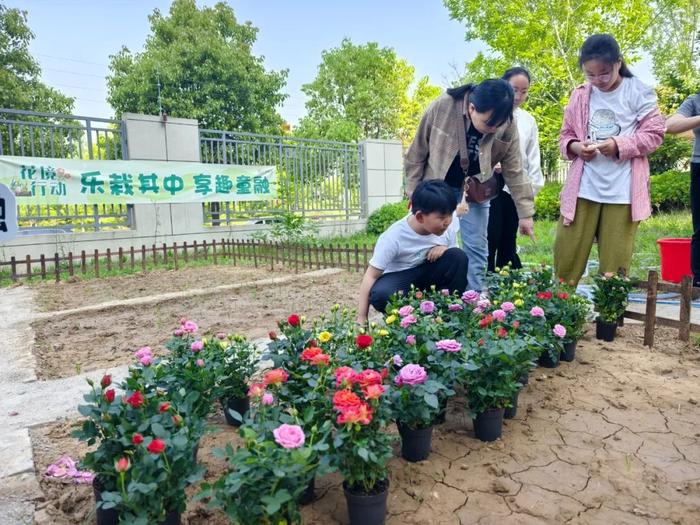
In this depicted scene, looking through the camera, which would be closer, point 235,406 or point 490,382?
point 490,382

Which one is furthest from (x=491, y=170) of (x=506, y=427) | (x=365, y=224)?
(x=365, y=224)

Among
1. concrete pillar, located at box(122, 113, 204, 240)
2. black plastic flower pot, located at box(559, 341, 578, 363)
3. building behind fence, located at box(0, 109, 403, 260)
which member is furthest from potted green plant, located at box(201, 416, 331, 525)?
concrete pillar, located at box(122, 113, 204, 240)

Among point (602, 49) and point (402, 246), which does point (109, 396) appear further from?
point (602, 49)

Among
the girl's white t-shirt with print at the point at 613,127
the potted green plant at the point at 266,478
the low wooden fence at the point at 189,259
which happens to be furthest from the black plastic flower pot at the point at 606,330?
the low wooden fence at the point at 189,259

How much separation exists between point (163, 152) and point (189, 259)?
2.02 m

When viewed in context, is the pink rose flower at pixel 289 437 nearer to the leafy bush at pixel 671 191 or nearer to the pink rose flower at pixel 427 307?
the pink rose flower at pixel 427 307

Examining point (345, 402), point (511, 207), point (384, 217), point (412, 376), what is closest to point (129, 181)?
point (384, 217)

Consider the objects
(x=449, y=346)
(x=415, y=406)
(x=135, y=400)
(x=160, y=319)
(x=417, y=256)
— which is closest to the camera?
(x=135, y=400)

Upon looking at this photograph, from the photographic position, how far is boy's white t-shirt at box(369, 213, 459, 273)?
2.73 metres

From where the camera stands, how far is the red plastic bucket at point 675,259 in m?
4.18

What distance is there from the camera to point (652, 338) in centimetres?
300

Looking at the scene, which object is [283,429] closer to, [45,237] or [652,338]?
[652,338]

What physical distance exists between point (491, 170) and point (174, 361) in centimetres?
210

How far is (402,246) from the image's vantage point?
2.82 m
